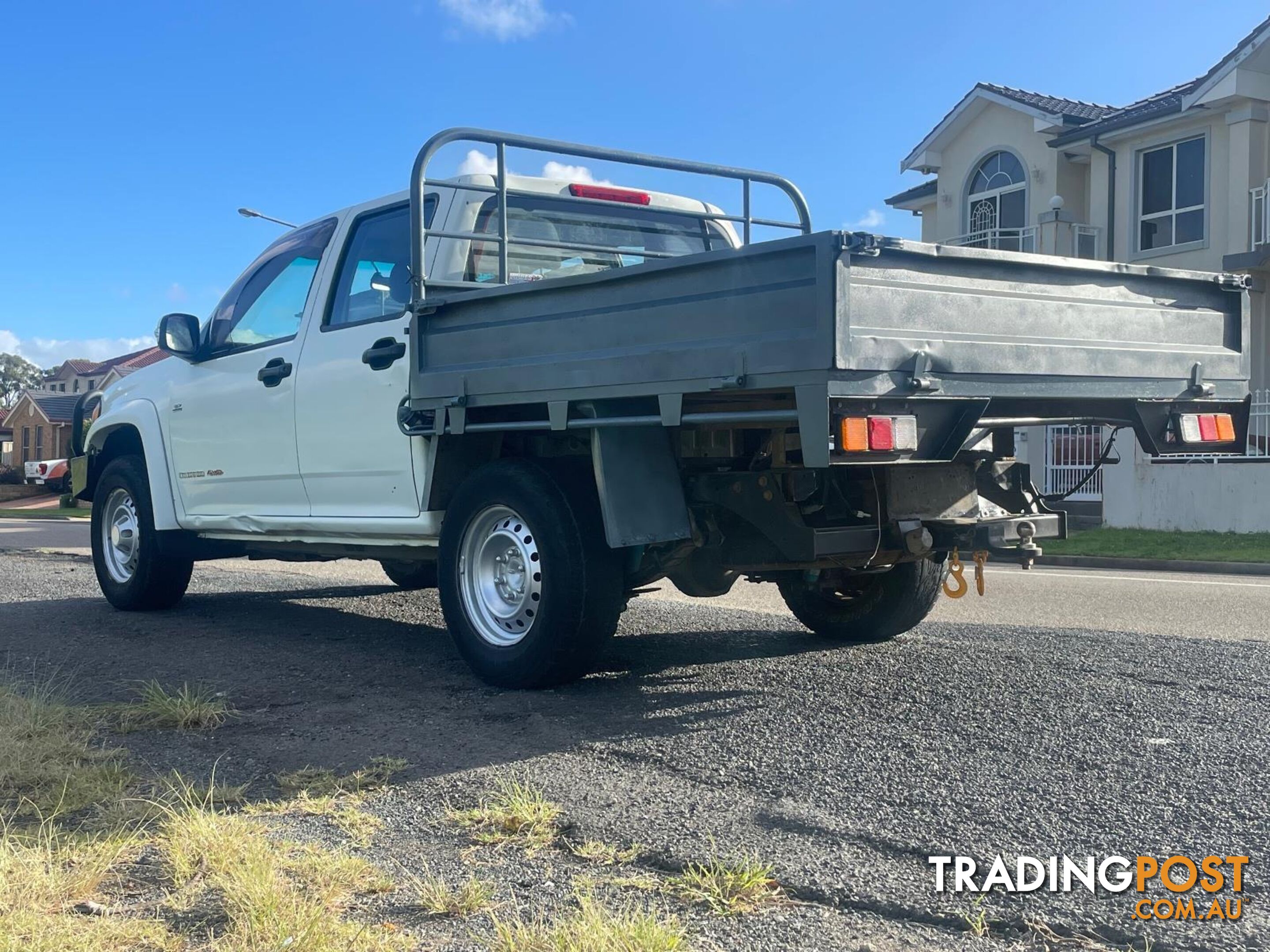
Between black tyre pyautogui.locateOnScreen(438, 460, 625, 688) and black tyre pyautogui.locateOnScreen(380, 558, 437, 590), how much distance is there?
10.4 ft

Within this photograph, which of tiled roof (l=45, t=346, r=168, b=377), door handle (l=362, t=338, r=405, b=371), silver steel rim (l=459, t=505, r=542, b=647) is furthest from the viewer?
tiled roof (l=45, t=346, r=168, b=377)

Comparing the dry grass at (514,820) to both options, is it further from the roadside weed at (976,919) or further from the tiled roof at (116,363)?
the tiled roof at (116,363)

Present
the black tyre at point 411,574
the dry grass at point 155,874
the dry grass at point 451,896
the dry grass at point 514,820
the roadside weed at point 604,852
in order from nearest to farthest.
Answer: the dry grass at point 155,874, the dry grass at point 451,896, the roadside weed at point 604,852, the dry grass at point 514,820, the black tyre at point 411,574

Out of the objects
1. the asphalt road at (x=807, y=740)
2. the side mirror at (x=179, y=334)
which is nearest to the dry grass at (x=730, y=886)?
the asphalt road at (x=807, y=740)

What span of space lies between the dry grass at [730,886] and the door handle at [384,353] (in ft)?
11.4

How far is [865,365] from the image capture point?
13.7ft

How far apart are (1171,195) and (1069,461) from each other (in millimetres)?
6660

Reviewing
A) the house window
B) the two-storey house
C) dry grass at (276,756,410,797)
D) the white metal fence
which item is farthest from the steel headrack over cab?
the house window

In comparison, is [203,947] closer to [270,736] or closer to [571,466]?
[270,736]

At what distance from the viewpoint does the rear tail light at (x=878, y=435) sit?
4.18 metres

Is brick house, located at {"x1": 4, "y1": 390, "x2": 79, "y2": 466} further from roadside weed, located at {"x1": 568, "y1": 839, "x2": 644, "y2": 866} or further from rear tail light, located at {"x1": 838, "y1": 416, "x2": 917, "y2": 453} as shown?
roadside weed, located at {"x1": 568, "y1": 839, "x2": 644, "y2": 866}

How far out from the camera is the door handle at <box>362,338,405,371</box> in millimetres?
6039

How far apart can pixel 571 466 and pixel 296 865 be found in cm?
253

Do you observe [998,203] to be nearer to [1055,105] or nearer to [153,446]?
[1055,105]
